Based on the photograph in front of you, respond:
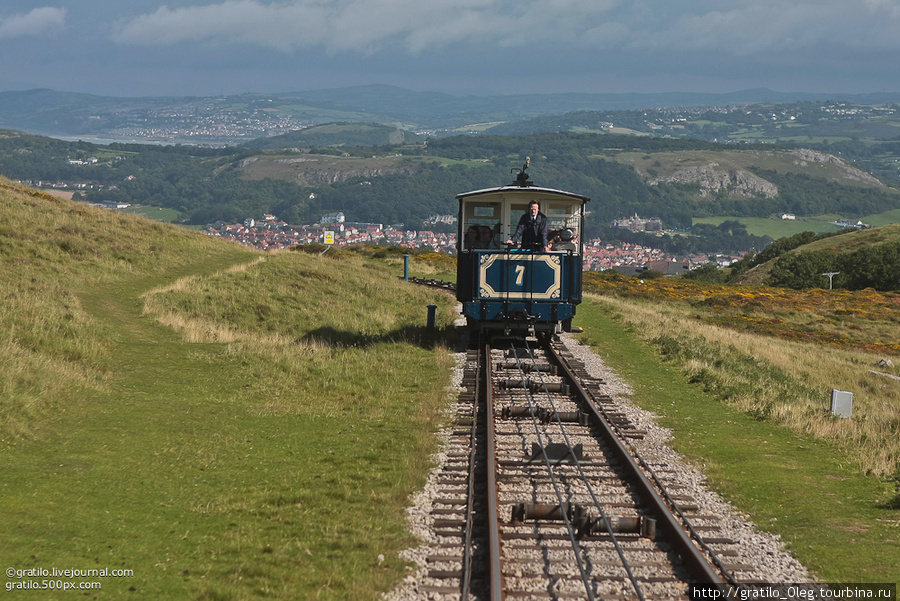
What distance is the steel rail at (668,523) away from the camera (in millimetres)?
7345

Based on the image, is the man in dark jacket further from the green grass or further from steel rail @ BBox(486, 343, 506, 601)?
the green grass

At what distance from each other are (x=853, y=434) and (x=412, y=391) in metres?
7.58

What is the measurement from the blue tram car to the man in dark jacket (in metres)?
0.08

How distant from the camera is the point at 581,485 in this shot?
10.3 m

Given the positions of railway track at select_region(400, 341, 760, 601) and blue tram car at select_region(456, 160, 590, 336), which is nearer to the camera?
railway track at select_region(400, 341, 760, 601)

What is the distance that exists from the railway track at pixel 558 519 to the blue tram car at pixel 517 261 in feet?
17.9

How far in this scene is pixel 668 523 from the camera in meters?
8.54

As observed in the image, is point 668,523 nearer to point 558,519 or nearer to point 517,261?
point 558,519

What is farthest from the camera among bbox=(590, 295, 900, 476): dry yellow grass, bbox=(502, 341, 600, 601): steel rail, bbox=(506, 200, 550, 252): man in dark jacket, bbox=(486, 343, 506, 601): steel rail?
bbox=(506, 200, 550, 252): man in dark jacket

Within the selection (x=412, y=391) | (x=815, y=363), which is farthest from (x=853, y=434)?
(x=815, y=363)

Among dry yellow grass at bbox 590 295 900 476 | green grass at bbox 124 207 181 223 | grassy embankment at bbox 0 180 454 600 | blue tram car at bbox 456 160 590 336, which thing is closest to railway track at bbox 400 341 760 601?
grassy embankment at bbox 0 180 454 600

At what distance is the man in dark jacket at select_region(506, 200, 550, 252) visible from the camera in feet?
62.1

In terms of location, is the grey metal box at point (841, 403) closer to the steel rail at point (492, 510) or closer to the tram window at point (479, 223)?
the steel rail at point (492, 510)

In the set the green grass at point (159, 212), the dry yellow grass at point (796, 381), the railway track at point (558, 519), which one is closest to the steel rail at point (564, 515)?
the railway track at point (558, 519)
